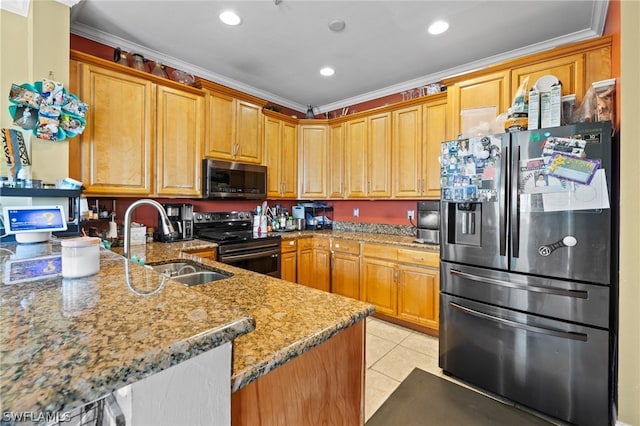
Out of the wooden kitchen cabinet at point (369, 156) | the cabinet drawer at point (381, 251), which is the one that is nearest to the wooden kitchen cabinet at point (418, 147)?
the wooden kitchen cabinet at point (369, 156)

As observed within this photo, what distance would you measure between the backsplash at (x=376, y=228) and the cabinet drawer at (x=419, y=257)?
64cm

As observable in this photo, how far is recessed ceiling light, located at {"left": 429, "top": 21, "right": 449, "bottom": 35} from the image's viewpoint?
92.0 inches

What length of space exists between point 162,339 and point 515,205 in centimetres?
209

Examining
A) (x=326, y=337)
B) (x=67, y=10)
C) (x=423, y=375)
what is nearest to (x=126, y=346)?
(x=326, y=337)

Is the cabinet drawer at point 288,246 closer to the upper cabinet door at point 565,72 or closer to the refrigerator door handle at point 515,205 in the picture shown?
the refrigerator door handle at point 515,205

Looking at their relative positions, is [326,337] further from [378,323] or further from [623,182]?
[378,323]

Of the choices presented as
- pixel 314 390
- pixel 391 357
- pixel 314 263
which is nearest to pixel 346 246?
pixel 314 263

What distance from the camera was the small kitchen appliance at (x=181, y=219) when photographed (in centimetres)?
298

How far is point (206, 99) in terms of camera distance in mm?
2988

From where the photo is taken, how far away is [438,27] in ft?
7.84

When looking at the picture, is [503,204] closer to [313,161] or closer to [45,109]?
[313,161]

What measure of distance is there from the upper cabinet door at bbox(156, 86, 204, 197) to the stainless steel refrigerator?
2.38 metres

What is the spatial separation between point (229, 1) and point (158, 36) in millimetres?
902

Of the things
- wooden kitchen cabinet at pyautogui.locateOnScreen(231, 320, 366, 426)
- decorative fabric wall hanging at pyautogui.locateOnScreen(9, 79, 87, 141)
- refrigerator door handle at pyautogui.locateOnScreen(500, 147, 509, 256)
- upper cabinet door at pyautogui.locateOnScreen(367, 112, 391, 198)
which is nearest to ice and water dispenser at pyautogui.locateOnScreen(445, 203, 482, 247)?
refrigerator door handle at pyautogui.locateOnScreen(500, 147, 509, 256)
